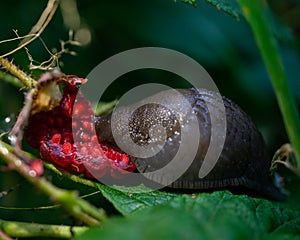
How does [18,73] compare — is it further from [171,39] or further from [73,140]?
[171,39]

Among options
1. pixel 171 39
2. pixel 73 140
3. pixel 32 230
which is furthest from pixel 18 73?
pixel 171 39

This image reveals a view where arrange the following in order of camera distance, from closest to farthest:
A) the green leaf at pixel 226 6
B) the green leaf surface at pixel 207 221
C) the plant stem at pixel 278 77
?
the green leaf surface at pixel 207 221
the plant stem at pixel 278 77
the green leaf at pixel 226 6

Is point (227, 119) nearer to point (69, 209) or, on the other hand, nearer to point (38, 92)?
point (38, 92)

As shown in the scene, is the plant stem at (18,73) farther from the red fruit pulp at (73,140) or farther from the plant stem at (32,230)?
the plant stem at (32,230)

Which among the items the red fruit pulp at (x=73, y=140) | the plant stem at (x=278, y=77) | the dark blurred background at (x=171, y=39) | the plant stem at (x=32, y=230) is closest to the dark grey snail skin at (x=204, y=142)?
the red fruit pulp at (x=73, y=140)

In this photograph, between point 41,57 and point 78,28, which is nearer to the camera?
point 41,57

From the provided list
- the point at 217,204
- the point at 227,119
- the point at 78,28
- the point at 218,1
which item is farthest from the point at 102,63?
the point at 217,204

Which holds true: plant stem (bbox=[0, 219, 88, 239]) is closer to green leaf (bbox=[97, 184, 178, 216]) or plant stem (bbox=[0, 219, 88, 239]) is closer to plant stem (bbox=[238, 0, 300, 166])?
green leaf (bbox=[97, 184, 178, 216])
